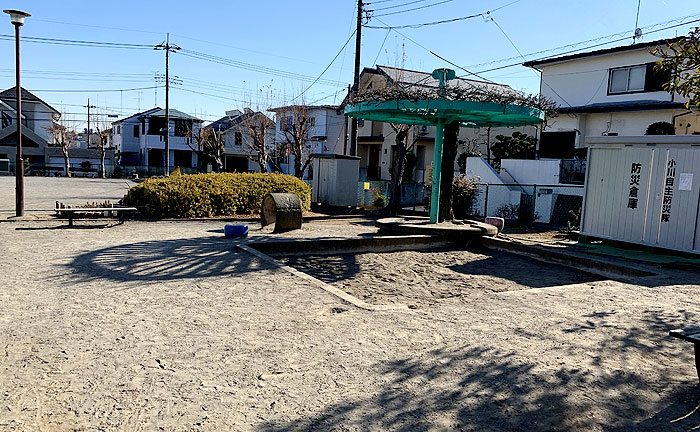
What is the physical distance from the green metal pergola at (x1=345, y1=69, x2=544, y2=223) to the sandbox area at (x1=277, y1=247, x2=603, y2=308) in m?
2.70

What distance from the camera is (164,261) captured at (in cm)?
876

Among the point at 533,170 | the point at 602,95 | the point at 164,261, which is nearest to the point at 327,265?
the point at 164,261

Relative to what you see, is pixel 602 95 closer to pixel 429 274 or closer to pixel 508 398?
pixel 429 274

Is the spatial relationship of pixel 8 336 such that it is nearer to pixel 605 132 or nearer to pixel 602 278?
pixel 602 278

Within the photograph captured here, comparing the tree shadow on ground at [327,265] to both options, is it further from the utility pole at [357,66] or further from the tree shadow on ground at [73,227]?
the utility pole at [357,66]

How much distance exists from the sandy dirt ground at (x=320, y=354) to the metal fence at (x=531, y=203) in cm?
826

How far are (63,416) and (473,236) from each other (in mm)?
10106

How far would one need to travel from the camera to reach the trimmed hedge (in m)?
15.1

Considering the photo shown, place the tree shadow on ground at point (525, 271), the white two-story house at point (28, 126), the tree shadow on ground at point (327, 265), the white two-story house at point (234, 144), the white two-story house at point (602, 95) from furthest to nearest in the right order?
the white two-story house at point (28, 126) < the white two-story house at point (234, 144) < the white two-story house at point (602, 95) < the tree shadow on ground at point (525, 271) < the tree shadow on ground at point (327, 265)

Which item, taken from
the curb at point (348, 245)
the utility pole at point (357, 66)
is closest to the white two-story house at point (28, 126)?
the utility pole at point (357, 66)

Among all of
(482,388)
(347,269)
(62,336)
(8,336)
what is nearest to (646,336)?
(482,388)

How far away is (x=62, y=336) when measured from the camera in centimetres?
493

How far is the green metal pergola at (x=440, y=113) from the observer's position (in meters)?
10.9

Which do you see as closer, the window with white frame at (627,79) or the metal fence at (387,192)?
the metal fence at (387,192)
